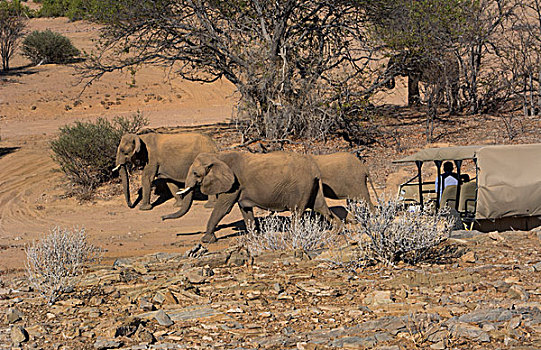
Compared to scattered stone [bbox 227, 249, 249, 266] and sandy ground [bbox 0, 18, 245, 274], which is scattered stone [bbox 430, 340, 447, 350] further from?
sandy ground [bbox 0, 18, 245, 274]

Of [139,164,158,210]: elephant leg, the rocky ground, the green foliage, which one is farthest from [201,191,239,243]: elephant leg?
the green foliage

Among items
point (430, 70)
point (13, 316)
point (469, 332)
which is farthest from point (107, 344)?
point (430, 70)

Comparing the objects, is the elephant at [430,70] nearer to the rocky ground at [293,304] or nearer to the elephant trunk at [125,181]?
the elephant trunk at [125,181]

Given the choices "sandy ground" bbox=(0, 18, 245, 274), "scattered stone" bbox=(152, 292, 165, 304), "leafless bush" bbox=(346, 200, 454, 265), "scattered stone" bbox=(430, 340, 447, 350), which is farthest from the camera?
"sandy ground" bbox=(0, 18, 245, 274)

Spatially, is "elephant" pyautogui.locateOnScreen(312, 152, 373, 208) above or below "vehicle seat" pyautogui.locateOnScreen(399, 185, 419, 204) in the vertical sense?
above

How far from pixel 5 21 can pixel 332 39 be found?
2877 cm

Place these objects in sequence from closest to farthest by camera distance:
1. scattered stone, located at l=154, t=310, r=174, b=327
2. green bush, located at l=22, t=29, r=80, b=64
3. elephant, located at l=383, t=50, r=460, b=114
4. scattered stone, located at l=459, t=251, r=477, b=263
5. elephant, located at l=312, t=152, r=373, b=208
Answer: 1. scattered stone, located at l=154, t=310, r=174, b=327
2. scattered stone, located at l=459, t=251, r=477, b=263
3. elephant, located at l=312, t=152, r=373, b=208
4. elephant, located at l=383, t=50, r=460, b=114
5. green bush, located at l=22, t=29, r=80, b=64

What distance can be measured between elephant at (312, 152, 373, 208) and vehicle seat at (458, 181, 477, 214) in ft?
5.68

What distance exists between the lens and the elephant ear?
38.5ft

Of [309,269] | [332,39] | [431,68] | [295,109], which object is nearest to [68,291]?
[309,269]

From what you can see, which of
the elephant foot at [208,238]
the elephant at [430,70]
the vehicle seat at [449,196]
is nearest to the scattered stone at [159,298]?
the elephant foot at [208,238]

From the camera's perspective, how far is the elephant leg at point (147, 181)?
51.8ft

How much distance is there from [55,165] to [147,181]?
219 inches

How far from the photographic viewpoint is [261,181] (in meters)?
11.8
